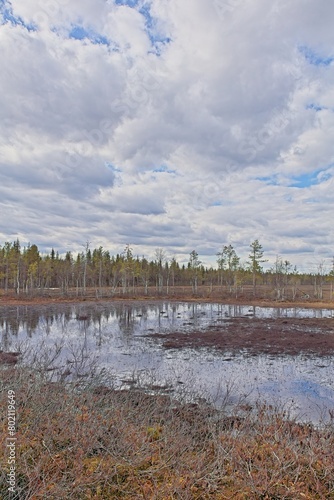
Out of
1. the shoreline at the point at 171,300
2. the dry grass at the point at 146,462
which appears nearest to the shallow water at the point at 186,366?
the dry grass at the point at 146,462

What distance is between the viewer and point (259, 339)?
2253cm

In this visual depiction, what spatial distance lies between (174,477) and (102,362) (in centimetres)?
1129

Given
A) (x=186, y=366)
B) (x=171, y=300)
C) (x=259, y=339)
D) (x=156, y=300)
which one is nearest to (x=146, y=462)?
(x=186, y=366)

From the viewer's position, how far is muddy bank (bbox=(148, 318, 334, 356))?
19531 millimetres

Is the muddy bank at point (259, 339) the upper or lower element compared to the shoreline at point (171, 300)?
upper

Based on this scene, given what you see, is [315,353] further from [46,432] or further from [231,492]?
[46,432]

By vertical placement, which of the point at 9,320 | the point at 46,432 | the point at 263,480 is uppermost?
the point at 46,432

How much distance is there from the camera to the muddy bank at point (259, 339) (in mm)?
19531

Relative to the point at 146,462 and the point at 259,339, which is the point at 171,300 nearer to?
the point at 259,339

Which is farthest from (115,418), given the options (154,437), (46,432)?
(46,432)

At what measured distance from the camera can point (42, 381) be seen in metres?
7.61

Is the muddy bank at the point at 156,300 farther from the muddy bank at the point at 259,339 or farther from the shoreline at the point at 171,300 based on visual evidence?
the muddy bank at the point at 259,339

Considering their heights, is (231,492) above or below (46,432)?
below

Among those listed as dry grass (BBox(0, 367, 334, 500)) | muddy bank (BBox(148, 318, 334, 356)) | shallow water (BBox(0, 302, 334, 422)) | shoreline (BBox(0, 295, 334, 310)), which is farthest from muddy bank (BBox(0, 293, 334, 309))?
dry grass (BBox(0, 367, 334, 500))
